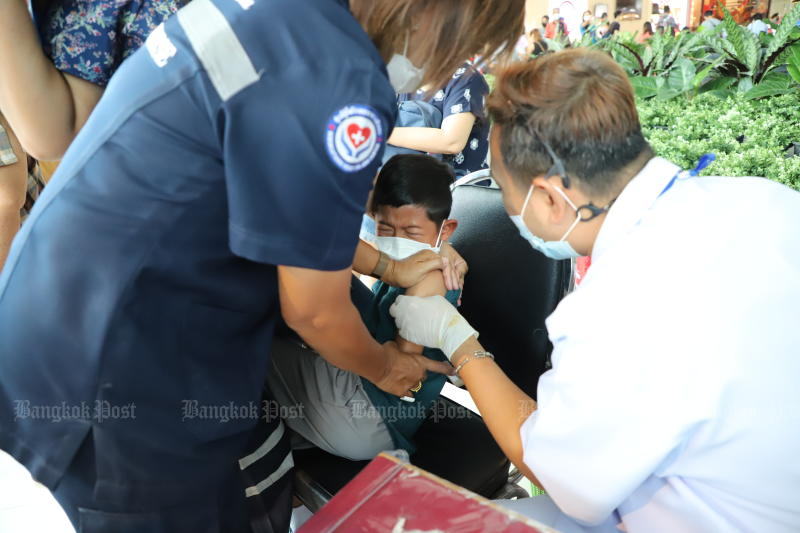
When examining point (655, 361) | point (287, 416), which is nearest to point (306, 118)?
point (655, 361)

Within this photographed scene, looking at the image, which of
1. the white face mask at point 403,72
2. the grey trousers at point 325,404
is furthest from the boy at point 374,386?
the white face mask at point 403,72

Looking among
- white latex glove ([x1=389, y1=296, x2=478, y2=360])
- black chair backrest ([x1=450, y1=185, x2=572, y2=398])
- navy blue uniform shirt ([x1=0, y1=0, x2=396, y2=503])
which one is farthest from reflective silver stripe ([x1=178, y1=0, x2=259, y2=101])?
black chair backrest ([x1=450, y1=185, x2=572, y2=398])

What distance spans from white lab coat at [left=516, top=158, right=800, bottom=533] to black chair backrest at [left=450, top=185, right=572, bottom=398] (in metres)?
0.46

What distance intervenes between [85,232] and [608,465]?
81 centimetres

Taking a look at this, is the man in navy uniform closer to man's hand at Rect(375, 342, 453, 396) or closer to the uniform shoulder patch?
the uniform shoulder patch

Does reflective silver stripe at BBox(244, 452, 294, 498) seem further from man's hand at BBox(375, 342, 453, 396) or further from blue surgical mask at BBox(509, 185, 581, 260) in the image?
blue surgical mask at BBox(509, 185, 581, 260)

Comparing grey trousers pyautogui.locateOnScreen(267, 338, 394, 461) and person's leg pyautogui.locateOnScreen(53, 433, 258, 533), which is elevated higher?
person's leg pyautogui.locateOnScreen(53, 433, 258, 533)

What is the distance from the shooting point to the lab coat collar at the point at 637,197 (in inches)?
38.9

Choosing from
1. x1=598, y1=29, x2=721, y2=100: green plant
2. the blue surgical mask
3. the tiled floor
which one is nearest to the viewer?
the blue surgical mask

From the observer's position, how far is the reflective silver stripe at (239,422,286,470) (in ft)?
3.44

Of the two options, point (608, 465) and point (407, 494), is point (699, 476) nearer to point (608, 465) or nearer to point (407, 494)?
A: point (608, 465)

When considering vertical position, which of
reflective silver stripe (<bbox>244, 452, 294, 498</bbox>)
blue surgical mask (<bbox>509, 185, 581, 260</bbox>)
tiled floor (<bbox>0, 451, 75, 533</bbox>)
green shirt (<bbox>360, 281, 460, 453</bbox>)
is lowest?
tiled floor (<bbox>0, 451, 75, 533</bbox>)

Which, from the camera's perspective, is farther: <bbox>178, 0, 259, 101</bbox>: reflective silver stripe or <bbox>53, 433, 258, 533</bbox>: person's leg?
<bbox>53, 433, 258, 533</bbox>: person's leg

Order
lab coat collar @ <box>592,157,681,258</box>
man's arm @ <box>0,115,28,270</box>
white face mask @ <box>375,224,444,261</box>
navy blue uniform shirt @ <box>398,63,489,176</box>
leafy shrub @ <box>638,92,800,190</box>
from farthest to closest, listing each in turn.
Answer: leafy shrub @ <box>638,92,800,190</box>
navy blue uniform shirt @ <box>398,63,489,176</box>
man's arm @ <box>0,115,28,270</box>
white face mask @ <box>375,224,444,261</box>
lab coat collar @ <box>592,157,681,258</box>
